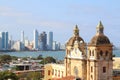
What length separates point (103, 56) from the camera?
37.6 m

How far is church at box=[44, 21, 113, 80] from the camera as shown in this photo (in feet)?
123

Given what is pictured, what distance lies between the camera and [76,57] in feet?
135

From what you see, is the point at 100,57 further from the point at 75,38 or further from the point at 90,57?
the point at 75,38

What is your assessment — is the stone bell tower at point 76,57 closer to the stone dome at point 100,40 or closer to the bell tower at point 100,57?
the bell tower at point 100,57

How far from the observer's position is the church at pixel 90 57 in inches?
1476

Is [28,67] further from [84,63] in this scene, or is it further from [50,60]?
[84,63]

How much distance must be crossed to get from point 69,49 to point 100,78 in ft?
21.7

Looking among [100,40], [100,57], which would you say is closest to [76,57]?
[100,57]

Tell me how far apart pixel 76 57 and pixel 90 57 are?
3125 millimetres

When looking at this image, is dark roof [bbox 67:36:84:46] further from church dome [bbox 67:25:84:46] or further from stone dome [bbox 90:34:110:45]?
stone dome [bbox 90:34:110:45]

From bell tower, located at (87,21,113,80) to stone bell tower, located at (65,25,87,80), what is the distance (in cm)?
200

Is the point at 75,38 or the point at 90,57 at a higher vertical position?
the point at 75,38

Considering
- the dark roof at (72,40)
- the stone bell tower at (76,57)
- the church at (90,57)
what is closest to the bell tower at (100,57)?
the church at (90,57)

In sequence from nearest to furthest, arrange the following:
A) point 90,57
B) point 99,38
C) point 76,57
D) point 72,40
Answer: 1. point 99,38
2. point 90,57
3. point 76,57
4. point 72,40
